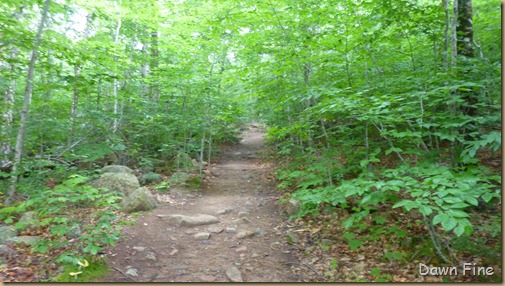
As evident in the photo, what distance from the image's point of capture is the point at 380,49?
5.45m

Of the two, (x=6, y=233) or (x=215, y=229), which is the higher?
(x=6, y=233)

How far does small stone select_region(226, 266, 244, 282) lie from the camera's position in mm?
3752

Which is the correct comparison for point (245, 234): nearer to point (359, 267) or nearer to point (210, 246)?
point (210, 246)

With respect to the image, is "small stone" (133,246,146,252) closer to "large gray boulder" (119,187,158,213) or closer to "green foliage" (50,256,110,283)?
"green foliage" (50,256,110,283)

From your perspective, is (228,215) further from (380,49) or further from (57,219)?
(380,49)

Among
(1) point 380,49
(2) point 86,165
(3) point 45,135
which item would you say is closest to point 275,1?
(1) point 380,49

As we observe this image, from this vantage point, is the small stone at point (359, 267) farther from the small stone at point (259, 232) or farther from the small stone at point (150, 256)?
the small stone at point (150, 256)

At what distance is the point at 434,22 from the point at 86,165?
10549 millimetres

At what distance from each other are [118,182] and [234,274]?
4805 mm

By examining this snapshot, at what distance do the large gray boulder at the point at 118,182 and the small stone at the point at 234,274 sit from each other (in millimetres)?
Result: 4359

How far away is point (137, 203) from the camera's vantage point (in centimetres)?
638

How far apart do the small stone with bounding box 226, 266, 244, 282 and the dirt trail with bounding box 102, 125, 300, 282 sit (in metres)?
0.03

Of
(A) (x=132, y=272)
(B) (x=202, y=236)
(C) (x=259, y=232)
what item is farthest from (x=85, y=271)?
(C) (x=259, y=232)

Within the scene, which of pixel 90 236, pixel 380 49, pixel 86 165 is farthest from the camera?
pixel 86 165
